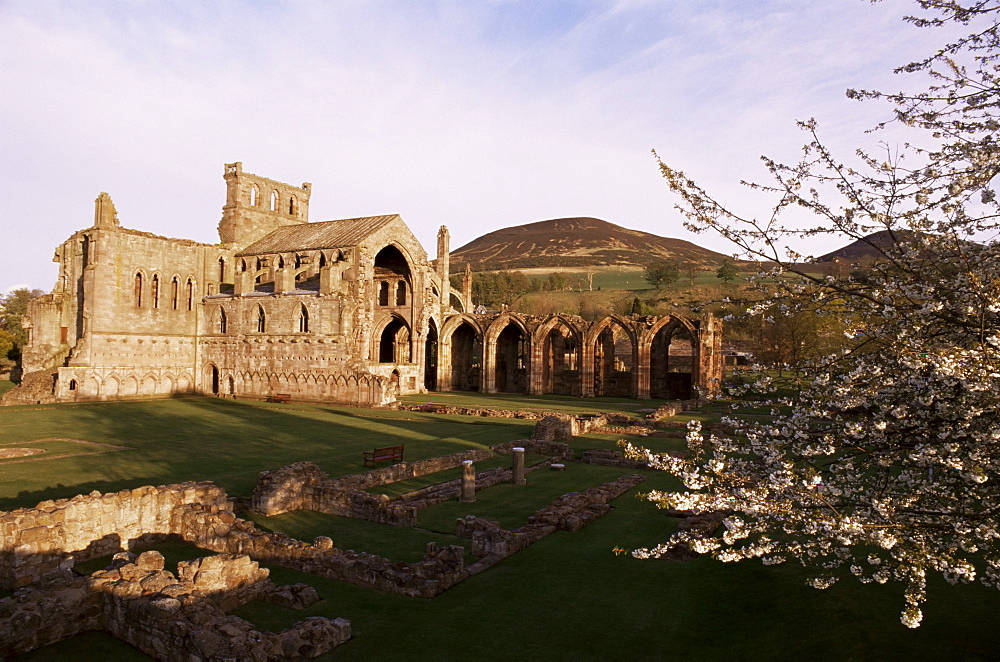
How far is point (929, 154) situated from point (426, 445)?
719 inches

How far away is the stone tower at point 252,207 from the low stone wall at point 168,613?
45341mm

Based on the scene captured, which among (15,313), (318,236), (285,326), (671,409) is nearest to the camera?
(671,409)

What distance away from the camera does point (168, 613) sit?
725 cm

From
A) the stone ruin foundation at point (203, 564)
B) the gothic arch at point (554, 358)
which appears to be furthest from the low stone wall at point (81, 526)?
the gothic arch at point (554, 358)

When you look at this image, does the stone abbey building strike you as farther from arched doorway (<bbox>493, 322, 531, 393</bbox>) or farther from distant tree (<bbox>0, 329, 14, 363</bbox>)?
distant tree (<bbox>0, 329, 14, 363</bbox>)

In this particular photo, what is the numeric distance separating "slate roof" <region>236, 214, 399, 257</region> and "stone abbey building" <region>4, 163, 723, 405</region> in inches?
6.9

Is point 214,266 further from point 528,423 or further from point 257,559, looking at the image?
point 257,559

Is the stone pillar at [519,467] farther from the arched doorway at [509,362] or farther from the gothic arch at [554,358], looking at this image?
the arched doorway at [509,362]

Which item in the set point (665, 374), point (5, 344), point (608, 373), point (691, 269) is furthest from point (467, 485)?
point (5, 344)

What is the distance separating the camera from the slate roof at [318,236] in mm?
45500

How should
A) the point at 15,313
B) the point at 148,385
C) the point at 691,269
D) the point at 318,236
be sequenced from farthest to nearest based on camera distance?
the point at 15,313 → the point at 318,236 → the point at 691,269 → the point at 148,385

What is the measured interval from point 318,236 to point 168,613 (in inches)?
1716

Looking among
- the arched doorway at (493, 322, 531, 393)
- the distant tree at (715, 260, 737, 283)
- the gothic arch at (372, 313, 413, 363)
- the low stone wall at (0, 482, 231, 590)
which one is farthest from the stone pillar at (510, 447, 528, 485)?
the arched doorway at (493, 322, 531, 393)

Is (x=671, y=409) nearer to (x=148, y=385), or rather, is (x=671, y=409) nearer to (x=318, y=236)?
(x=318, y=236)
